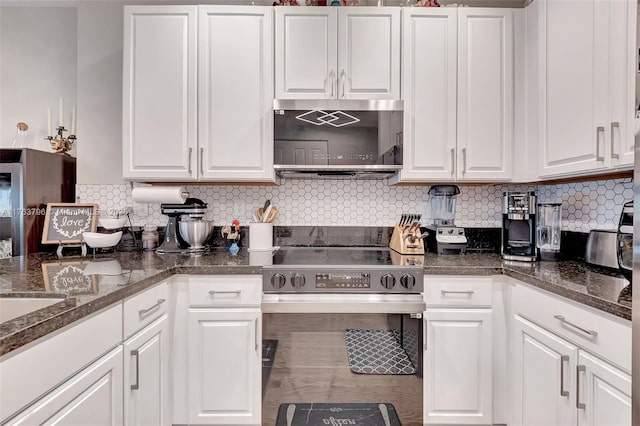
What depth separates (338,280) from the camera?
167 cm

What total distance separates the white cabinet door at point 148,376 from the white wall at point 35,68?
1.74m

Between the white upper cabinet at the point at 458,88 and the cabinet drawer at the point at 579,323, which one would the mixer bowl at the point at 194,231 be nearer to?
the white upper cabinet at the point at 458,88

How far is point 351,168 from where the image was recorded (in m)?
1.95

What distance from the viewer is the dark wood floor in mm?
1642

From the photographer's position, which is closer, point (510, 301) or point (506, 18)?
point (510, 301)

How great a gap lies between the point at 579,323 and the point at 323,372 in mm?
1066

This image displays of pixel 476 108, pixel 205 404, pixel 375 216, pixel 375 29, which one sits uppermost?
pixel 375 29

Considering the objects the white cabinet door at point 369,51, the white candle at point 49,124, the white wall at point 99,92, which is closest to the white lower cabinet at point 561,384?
the white cabinet door at point 369,51

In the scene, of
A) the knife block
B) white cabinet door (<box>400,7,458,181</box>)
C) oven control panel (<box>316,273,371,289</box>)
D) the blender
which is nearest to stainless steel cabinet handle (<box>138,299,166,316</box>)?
oven control panel (<box>316,273,371,289</box>)

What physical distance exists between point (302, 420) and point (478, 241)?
156cm

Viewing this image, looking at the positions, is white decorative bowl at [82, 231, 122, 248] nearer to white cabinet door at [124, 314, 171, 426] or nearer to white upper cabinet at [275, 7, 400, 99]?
white cabinet door at [124, 314, 171, 426]

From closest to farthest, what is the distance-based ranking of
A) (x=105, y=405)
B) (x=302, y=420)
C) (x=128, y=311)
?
(x=105, y=405) < (x=128, y=311) < (x=302, y=420)

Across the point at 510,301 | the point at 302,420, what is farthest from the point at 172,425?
the point at 510,301

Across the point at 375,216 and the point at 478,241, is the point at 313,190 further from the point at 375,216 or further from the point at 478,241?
the point at 478,241
